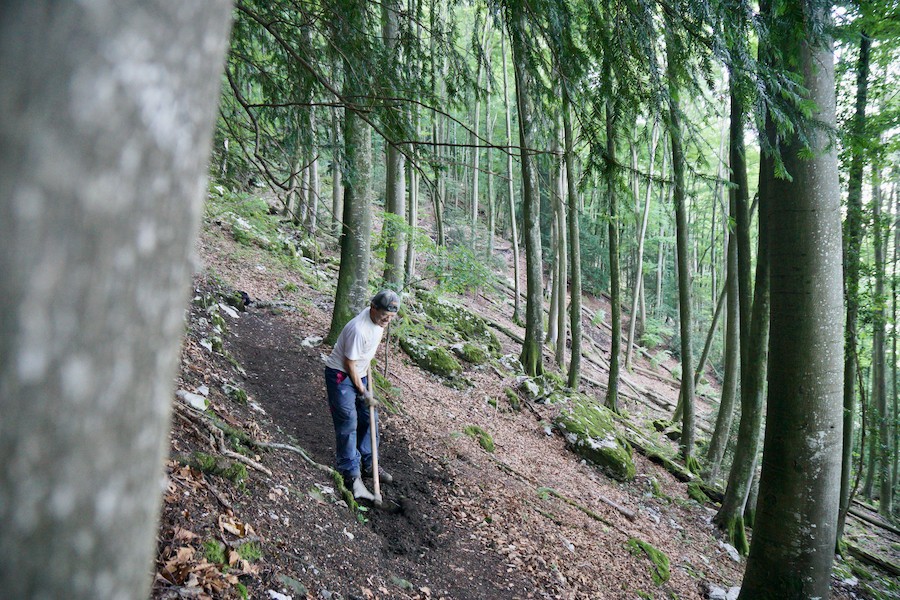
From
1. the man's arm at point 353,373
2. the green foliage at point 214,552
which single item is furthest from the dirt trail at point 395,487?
the green foliage at point 214,552

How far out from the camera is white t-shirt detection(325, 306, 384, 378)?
4.66 metres

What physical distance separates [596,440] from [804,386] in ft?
18.2

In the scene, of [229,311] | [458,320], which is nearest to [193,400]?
[229,311]

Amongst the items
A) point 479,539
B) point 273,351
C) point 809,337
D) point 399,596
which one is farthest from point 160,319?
point 273,351

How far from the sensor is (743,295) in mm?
7879

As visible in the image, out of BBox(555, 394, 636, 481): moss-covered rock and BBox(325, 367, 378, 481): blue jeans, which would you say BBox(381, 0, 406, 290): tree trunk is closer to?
BBox(325, 367, 378, 481): blue jeans

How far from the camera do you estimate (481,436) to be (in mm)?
7691

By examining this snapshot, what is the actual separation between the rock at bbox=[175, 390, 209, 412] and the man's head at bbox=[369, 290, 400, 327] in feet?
5.33

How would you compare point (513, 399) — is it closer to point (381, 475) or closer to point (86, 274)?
point (381, 475)

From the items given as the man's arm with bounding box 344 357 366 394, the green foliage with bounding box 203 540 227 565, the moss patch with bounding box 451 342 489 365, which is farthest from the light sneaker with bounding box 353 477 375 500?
the moss patch with bounding box 451 342 489 365

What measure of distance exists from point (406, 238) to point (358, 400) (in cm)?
343

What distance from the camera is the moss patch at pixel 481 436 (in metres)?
7.54

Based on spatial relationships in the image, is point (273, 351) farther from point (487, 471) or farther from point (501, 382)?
point (501, 382)

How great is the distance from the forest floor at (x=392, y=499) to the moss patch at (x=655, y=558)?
0.12 ft
